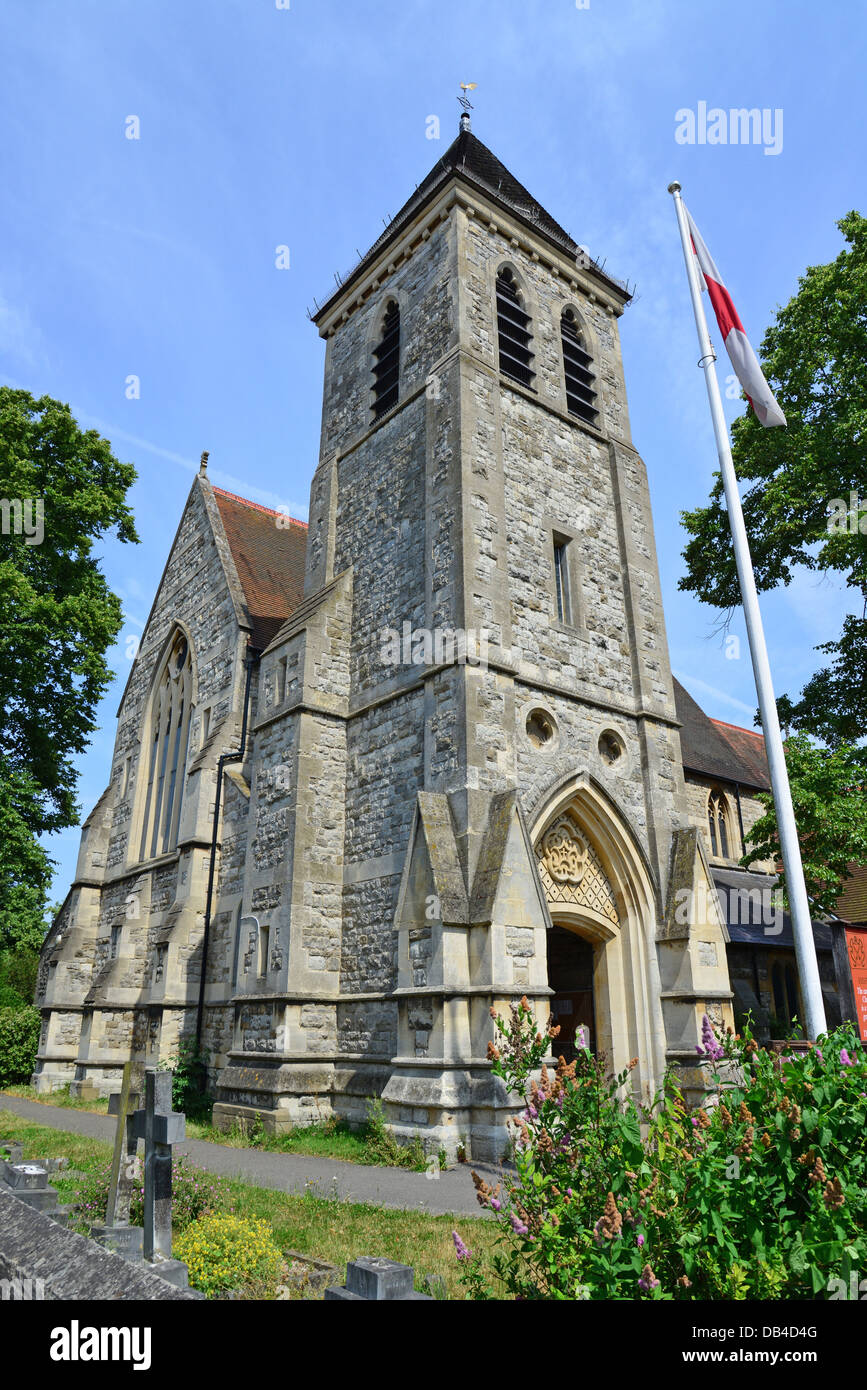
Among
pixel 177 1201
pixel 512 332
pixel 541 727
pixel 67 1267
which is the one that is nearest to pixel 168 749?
pixel 541 727

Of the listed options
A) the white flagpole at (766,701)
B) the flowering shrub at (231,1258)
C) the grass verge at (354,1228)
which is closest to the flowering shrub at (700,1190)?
the grass verge at (354,1228)

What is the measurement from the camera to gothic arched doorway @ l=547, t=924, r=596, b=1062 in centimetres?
1371

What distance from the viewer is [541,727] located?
1296 cm

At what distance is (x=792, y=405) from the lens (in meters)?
15.1

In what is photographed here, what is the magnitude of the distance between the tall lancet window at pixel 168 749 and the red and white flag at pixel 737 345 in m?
13.7

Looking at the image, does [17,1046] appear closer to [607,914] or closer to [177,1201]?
[607,914]

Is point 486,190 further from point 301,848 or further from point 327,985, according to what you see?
point 327,985

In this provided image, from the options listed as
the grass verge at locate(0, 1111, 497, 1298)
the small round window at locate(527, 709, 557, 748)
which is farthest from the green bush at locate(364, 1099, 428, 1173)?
the small round window at locate(527, 709, 557, 748)

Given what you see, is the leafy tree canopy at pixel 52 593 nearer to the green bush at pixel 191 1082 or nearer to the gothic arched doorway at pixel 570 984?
the green bush at pixel 191 1082

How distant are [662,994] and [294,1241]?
8069 mm

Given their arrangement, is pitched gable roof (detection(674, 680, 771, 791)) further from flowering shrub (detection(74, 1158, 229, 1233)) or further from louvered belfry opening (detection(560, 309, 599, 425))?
flowering shrub (detection(74, 1158, 229, 1233))

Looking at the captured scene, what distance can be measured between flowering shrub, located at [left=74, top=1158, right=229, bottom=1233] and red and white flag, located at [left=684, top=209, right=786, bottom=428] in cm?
870

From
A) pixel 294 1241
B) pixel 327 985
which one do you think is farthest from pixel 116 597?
pixel 294 1241

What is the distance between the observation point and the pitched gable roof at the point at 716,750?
21.2 m
